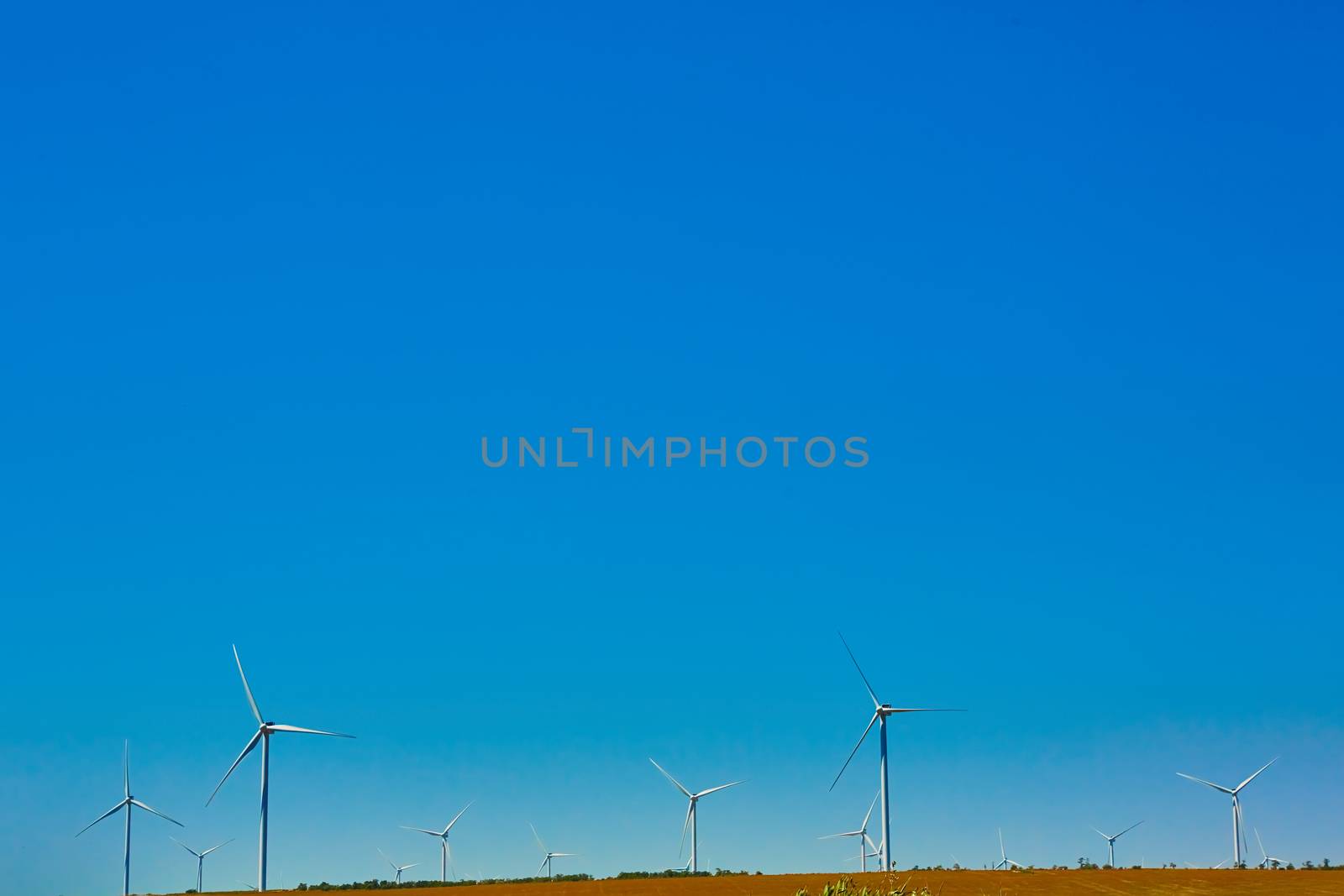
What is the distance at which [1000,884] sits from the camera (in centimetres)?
11656

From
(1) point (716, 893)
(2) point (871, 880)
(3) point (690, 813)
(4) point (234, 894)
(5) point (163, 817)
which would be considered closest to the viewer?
(2) point (871, 880)

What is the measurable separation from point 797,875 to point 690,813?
39347 mm

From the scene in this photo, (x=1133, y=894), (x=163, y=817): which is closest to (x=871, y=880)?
(x=1133, y=894)

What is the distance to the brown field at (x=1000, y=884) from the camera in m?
111

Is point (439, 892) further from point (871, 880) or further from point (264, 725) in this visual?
point (871, 880)

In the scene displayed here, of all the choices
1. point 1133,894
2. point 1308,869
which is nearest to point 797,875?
point 1133,894

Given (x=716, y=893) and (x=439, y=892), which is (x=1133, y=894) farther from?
(x=439, y=892)

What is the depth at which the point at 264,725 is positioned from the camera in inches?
5246

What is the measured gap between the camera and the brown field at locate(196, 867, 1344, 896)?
111 meters

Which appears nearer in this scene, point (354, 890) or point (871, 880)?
point (871, 880)

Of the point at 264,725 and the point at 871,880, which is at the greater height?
the point at 264,725

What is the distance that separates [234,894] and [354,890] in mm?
8308

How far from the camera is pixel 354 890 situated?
123m

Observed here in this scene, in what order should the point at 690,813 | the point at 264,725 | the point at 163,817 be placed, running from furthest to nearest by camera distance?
the point at 690,813, the point at 163,817, the point at 264,725
